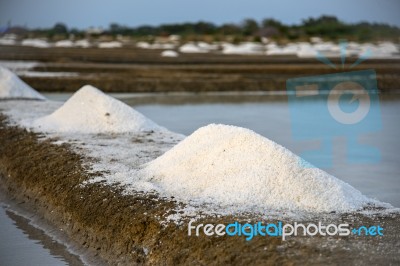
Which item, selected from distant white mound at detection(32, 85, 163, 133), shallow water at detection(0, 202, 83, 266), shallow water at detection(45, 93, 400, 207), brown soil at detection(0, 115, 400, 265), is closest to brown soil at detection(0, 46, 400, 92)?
shallow water at detection(45, 93, 400, 207)

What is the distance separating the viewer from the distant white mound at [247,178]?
213 inches

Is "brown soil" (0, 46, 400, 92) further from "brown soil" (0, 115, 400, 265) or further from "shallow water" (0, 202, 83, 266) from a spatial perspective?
"shallow water" (0, 202, 83, 266)

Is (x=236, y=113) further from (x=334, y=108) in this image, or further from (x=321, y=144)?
(x=321, y=144)

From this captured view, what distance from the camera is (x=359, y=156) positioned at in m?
8.95

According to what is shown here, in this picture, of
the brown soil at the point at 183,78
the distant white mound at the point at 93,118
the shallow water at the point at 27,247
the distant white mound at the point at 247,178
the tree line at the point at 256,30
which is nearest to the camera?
the shallow water at the point at 27,247

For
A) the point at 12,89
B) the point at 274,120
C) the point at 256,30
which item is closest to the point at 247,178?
the point at 274,120

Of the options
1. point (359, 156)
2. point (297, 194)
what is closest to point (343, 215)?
point (297, 194)

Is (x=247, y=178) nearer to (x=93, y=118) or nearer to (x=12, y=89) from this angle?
(x=93, y=118)

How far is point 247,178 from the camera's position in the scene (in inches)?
223

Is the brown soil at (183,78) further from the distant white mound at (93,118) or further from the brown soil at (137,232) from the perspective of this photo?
the brown soil at (137,232)

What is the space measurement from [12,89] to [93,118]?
542 centimetres

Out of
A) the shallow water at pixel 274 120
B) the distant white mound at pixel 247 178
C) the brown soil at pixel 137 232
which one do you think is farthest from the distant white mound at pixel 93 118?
the distant white mound at pixel 247 178

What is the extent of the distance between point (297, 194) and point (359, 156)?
3.73 meters

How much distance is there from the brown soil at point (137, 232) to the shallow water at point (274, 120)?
201 cm
